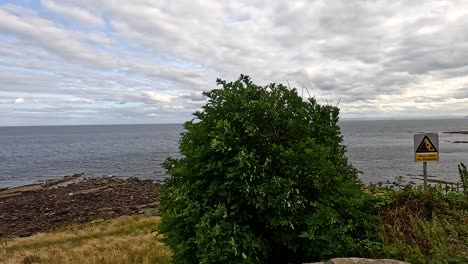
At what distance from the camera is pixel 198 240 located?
503 centimetres

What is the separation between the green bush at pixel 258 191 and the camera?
5.13 metres

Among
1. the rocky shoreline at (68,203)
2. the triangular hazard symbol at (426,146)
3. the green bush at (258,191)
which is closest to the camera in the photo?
the green bush at (258,191)

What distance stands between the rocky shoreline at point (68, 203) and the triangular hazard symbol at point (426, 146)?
998 inches

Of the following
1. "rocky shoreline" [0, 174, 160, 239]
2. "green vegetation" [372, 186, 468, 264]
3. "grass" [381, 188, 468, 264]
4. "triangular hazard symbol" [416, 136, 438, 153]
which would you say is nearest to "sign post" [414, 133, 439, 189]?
"triangular hazard symbol" [416, 136, 438, 153]

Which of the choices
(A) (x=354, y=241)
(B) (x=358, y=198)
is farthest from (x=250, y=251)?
(B) (x=358, y=198)

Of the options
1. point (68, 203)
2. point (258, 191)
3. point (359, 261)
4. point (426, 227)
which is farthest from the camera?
point (68, 203)

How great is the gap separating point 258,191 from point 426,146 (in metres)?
5.37

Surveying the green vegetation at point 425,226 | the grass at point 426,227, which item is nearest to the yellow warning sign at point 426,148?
the green vegetation at point 425,226

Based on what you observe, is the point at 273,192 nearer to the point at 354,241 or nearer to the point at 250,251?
the point at 250,251

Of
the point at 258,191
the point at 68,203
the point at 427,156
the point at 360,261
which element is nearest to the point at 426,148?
the point at 427,156

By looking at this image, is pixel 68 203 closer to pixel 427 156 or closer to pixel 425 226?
pixel 427 156

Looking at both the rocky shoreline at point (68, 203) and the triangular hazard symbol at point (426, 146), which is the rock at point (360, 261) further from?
the rocky shoreline at point (68, 203)

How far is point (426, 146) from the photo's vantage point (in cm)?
852

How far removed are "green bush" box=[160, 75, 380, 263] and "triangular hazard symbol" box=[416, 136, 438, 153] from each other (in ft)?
11.2
